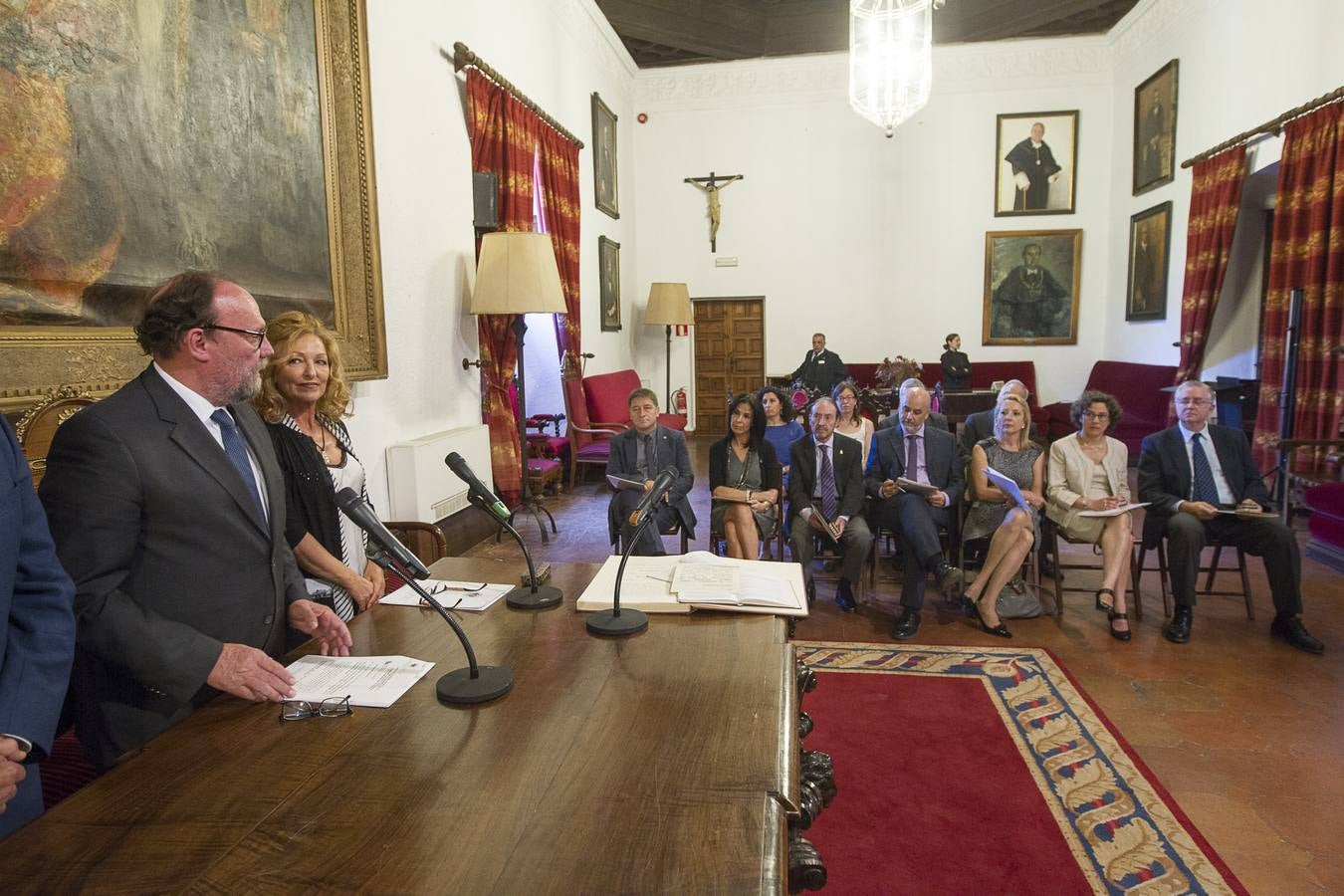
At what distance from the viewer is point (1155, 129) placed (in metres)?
9.23

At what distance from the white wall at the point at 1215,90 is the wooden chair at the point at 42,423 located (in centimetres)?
821

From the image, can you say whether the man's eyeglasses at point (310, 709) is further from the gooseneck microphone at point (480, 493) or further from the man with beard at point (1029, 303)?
the man with beard at point (1029, 303)

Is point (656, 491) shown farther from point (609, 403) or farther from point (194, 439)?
point (609, 403)

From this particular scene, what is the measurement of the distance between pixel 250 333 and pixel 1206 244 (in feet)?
29.3

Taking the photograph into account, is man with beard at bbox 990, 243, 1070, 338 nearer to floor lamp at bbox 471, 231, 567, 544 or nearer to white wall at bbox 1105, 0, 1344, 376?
white wall at bbox 1105, 0, 1344, 376

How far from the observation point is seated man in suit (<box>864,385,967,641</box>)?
4277 mm

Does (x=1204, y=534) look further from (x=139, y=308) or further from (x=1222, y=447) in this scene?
(x=139, y=308)

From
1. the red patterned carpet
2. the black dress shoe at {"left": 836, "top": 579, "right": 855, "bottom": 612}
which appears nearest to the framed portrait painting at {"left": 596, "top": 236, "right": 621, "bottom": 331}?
the black dress shoe at {"left": 836, "top": 579, "right": 855, "bottom": 612}

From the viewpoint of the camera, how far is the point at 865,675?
360cm

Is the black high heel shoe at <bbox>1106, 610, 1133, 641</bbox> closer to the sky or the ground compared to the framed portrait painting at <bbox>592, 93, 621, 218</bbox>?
closer to the ground

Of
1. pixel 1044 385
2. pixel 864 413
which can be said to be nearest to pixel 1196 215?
pixel 1044 385

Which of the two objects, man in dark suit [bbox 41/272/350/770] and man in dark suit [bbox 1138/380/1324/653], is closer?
man in dark suit [bbox 41/272/350/770]

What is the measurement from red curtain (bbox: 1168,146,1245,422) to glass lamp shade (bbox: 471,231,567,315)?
21.4 ft

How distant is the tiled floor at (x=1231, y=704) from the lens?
2410 millimetres
